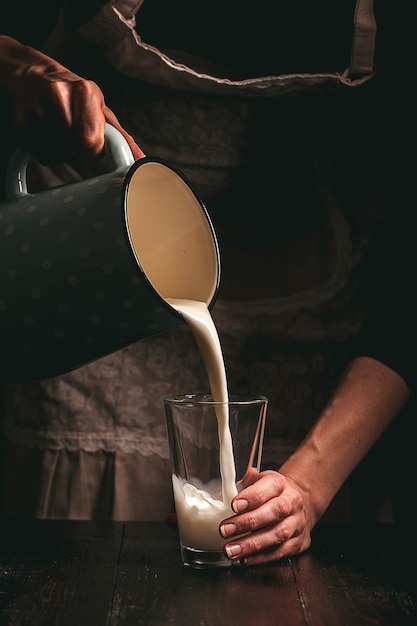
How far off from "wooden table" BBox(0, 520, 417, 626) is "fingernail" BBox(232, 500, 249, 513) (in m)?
0.06

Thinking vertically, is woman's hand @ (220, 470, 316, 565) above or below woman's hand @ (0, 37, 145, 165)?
below

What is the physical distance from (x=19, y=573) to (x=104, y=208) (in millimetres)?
375

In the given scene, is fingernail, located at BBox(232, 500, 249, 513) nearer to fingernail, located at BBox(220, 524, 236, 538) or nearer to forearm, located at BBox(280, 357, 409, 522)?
fingernail, located at BBox(220, 524, 236, 538)

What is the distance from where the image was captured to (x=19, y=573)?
0.89 metres

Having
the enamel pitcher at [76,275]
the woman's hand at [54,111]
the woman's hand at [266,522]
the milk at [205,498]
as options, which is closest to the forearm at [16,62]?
the woman's hand at [54,111]

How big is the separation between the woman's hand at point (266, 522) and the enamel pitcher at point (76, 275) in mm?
215

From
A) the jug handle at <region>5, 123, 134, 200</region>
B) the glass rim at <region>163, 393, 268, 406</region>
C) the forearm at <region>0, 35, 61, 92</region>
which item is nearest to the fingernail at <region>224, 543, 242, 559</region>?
the glass rim at <region>163, 393, 268, 406</region>

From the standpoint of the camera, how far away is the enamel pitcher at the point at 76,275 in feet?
2.71

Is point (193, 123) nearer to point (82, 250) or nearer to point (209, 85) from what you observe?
point (209, 85)

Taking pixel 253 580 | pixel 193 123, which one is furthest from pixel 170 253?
pixel 193 123

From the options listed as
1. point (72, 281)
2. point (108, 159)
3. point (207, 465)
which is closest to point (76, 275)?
point (72, 281)

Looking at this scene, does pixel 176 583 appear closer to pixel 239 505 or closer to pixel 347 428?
pixel 239 505

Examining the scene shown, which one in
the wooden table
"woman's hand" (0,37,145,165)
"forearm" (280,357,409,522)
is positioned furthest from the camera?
"forearm" (280,357,409,522)

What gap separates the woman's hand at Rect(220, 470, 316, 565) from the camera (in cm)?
91
